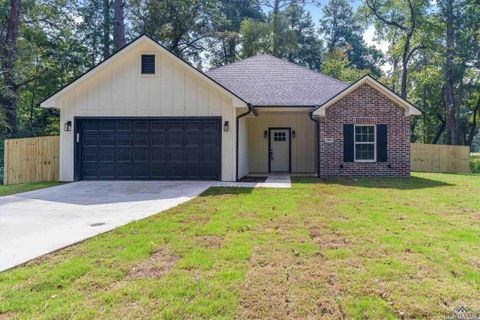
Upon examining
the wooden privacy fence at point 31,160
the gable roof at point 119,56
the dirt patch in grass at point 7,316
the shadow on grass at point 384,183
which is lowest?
the dirt patch in grass at point 7,316

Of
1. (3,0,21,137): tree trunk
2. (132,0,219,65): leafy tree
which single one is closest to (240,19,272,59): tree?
(132,0,219,65): leafy tree

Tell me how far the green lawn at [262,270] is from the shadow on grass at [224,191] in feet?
8.70

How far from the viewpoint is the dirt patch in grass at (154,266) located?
3512 millimetres

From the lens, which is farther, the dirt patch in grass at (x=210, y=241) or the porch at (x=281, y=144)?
the porch at (x=281, y=144)

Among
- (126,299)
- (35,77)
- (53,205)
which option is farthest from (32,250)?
(35,77)

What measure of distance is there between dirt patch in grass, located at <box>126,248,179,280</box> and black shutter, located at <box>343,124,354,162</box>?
10.1 metres

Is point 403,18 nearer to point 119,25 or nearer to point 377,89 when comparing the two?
point 377,89

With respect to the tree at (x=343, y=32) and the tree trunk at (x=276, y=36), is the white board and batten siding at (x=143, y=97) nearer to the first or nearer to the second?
the tree trunk at (x=276, y=36)

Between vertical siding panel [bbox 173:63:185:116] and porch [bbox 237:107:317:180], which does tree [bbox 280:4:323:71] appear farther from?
vertical siding panel [bbox 173:63:185:116]

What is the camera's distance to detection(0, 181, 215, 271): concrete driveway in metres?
4.64

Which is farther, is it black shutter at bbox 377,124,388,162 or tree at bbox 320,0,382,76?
tree at bbox 320,0,382,76

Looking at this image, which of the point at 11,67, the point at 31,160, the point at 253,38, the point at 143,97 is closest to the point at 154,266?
the point at 143,97

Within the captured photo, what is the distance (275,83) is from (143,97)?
597 cm

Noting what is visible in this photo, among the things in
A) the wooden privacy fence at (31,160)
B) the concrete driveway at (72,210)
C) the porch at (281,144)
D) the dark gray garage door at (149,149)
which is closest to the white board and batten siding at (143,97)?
the dark gray garage door at (149,149)
